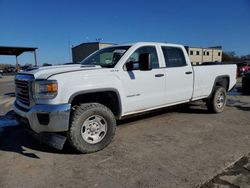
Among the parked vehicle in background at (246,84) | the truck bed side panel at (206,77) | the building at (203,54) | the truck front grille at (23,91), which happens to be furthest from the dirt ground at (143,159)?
the building at (203,54)

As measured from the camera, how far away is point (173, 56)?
586cm

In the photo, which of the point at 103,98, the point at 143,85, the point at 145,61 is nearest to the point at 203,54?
the point at 143,85

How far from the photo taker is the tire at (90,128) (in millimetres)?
3975

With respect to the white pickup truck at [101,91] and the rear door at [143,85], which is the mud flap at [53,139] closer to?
the white pickup truck at [101,91]

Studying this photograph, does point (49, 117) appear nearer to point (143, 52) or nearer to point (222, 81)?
point (143, 52)

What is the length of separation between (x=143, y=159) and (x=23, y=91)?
7.90 feet

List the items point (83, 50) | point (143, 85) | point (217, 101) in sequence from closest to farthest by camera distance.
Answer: point (143, 85)
point (217, 101)
point (83, 50)

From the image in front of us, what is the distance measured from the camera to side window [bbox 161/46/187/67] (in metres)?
5.64

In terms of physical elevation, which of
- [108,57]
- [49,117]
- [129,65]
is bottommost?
[49,117]

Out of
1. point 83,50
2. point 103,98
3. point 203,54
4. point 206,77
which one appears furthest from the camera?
point 203,54

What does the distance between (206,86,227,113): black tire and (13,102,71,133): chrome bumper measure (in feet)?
15.2

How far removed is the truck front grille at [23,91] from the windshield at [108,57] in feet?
5.18

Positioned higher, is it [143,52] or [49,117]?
[143,52]

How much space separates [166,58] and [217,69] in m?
2.09
